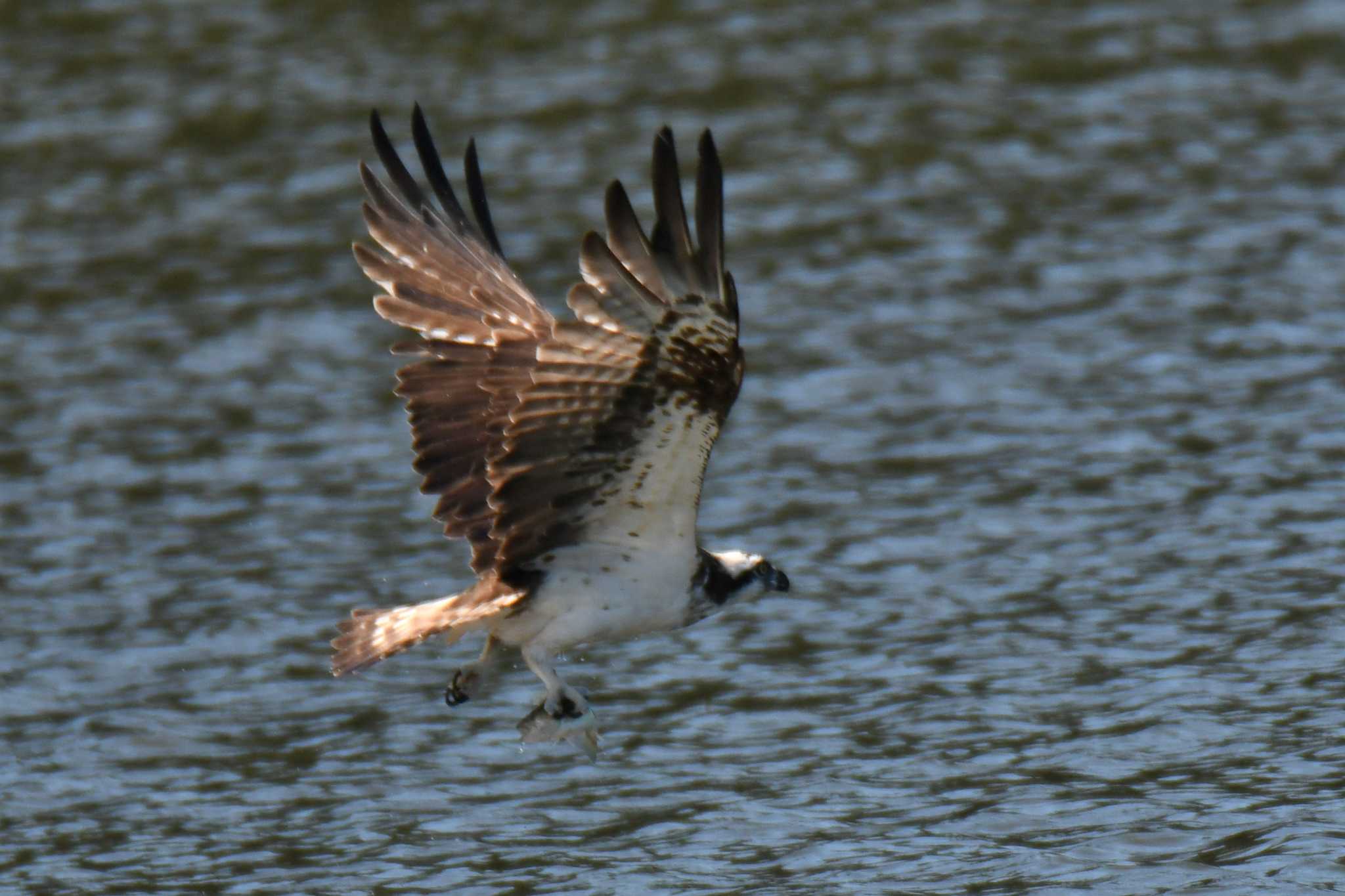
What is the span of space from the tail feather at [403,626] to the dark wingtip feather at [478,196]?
1.30 m

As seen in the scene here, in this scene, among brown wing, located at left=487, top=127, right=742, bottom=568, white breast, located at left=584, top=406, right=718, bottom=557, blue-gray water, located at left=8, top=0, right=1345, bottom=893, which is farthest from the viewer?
blue-gray water, located at left=8, top=0, right=1345, bottom=893

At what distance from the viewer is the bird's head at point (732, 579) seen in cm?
805

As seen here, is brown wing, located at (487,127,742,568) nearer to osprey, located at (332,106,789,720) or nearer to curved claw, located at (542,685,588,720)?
osprey, located at (332,106,789,720)

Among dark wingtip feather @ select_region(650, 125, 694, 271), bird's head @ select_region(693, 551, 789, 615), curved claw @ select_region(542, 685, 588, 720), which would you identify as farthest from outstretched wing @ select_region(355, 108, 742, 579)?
curved claw @ select_region(542, 685, 588, 720)

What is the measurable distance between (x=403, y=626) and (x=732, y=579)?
3.89 ft

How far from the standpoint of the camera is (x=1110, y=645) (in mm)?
9688

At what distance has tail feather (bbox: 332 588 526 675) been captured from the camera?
790 cm

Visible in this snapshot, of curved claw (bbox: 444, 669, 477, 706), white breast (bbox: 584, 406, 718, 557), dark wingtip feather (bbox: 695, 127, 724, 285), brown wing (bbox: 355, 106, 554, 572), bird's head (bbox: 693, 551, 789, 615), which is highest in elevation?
dark wingtip feather (bbox: 695, 127, 724, 285)

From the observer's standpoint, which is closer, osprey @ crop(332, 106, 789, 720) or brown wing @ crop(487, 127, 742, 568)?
brown wing @ crop(487, 127, 742, 568)

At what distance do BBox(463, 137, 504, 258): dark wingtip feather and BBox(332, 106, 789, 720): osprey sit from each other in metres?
0.02

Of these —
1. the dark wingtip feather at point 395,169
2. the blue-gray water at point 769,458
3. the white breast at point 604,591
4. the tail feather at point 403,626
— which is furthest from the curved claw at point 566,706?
the dark wingtip feather at point 395,169

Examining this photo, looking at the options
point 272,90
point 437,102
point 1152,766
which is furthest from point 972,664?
point 272,90

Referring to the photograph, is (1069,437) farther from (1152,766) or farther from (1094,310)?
(1152,766)

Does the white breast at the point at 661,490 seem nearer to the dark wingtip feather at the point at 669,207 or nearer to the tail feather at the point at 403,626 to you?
the tail feather at the point at 403,626
